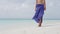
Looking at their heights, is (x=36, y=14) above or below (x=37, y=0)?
below

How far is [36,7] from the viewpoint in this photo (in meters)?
8.74

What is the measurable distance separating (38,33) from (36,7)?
98.9 inches

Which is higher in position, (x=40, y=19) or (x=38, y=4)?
(x=38, y=4)

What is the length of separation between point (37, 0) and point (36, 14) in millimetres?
569

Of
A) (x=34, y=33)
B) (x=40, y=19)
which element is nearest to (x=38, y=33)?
(x=34, y=33)

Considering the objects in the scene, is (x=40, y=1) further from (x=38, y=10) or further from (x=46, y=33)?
(x=46, y=33)

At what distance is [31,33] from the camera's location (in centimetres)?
643

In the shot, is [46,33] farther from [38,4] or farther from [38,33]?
[38,4]

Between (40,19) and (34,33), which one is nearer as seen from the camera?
(34,33)

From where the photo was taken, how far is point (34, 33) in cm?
637

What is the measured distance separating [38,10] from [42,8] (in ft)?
0.61

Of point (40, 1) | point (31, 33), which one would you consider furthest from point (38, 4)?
point (31, 33)

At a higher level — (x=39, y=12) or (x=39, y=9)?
(x=39, y=9)

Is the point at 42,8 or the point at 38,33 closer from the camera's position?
the point at 38,33
